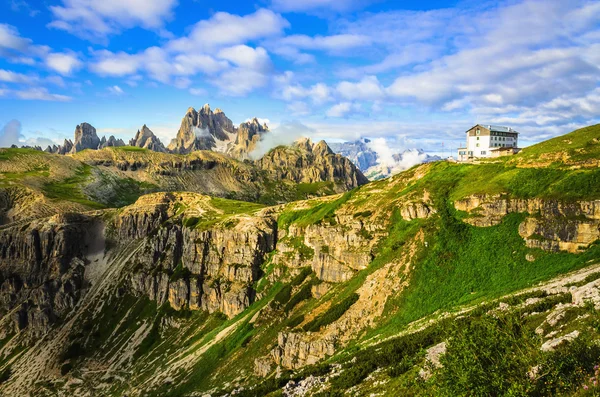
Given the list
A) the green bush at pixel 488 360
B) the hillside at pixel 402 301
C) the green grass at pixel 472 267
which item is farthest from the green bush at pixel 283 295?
the green bush at pixel 488 360

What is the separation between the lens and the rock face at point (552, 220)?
85.0 metres

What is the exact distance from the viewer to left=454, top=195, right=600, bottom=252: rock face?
85.0 meters

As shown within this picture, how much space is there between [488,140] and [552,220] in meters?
79.3

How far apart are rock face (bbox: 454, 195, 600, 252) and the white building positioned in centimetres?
6080

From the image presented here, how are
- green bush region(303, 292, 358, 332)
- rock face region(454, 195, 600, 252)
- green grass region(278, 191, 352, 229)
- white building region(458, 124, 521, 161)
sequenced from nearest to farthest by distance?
rock face region(454, 195, 600, 252)
green bush region(303, 292, 358, 332)
white building region(458, 124, 521, 161)
green grass region(278, 191, 352, 229)

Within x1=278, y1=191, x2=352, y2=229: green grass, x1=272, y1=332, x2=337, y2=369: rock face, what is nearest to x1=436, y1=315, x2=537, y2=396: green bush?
x1=272, y1=332, x2=337, y2=369: rock face

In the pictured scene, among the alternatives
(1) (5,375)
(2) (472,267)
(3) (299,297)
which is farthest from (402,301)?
(1) (5,375)

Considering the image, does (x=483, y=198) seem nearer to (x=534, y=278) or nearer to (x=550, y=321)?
(x=534, y=278)

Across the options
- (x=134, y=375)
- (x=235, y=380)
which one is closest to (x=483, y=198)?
(x=235, y=380)

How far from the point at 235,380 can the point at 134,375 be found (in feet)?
235

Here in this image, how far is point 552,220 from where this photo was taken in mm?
90438

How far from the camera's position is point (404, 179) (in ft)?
511

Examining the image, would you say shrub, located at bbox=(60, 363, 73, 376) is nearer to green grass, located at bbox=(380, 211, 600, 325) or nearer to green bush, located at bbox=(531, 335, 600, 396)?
green grass, located at bbox=(380, 211, 600, 325)

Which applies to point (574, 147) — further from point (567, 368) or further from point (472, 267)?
point (567, 368)
